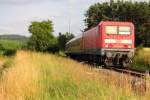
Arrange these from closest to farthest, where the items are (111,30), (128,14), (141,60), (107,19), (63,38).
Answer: (111,30) → (141,60) → (128,14) → (107,19) → (63,38)

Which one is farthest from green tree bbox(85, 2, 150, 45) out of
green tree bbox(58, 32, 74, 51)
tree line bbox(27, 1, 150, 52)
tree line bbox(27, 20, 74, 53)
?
green tree bbox(58, 32, 74, 51)

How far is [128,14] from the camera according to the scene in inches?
2987

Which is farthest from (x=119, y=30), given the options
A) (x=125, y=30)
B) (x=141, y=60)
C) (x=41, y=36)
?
(x=41, y=36)

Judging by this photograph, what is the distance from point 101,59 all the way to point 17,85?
20.8 meters

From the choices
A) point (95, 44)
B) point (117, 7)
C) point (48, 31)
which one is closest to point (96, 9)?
point (117, 7)

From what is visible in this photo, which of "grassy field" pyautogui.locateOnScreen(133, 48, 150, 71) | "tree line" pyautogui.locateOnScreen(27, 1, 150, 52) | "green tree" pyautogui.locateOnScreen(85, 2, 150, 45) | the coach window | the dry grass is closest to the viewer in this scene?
the coach window

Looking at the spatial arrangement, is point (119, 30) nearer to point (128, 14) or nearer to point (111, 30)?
point (111, 30)

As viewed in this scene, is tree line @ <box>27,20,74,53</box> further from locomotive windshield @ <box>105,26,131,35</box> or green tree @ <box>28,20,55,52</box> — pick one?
locomotive windshield @ <box>105,26,131,35</box>

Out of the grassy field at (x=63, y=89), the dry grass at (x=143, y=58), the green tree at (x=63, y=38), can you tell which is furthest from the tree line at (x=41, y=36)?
the grassy field at (x=63, y=89)

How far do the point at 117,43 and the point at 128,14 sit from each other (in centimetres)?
4353

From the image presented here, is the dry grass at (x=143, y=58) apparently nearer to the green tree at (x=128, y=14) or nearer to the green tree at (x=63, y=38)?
the green tree at (x=128, y=14)

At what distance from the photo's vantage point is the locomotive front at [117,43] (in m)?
32.5

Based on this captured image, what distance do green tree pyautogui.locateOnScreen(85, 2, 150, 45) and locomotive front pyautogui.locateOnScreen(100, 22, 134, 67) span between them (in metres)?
33.7

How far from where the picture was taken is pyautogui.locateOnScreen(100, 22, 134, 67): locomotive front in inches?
1281
